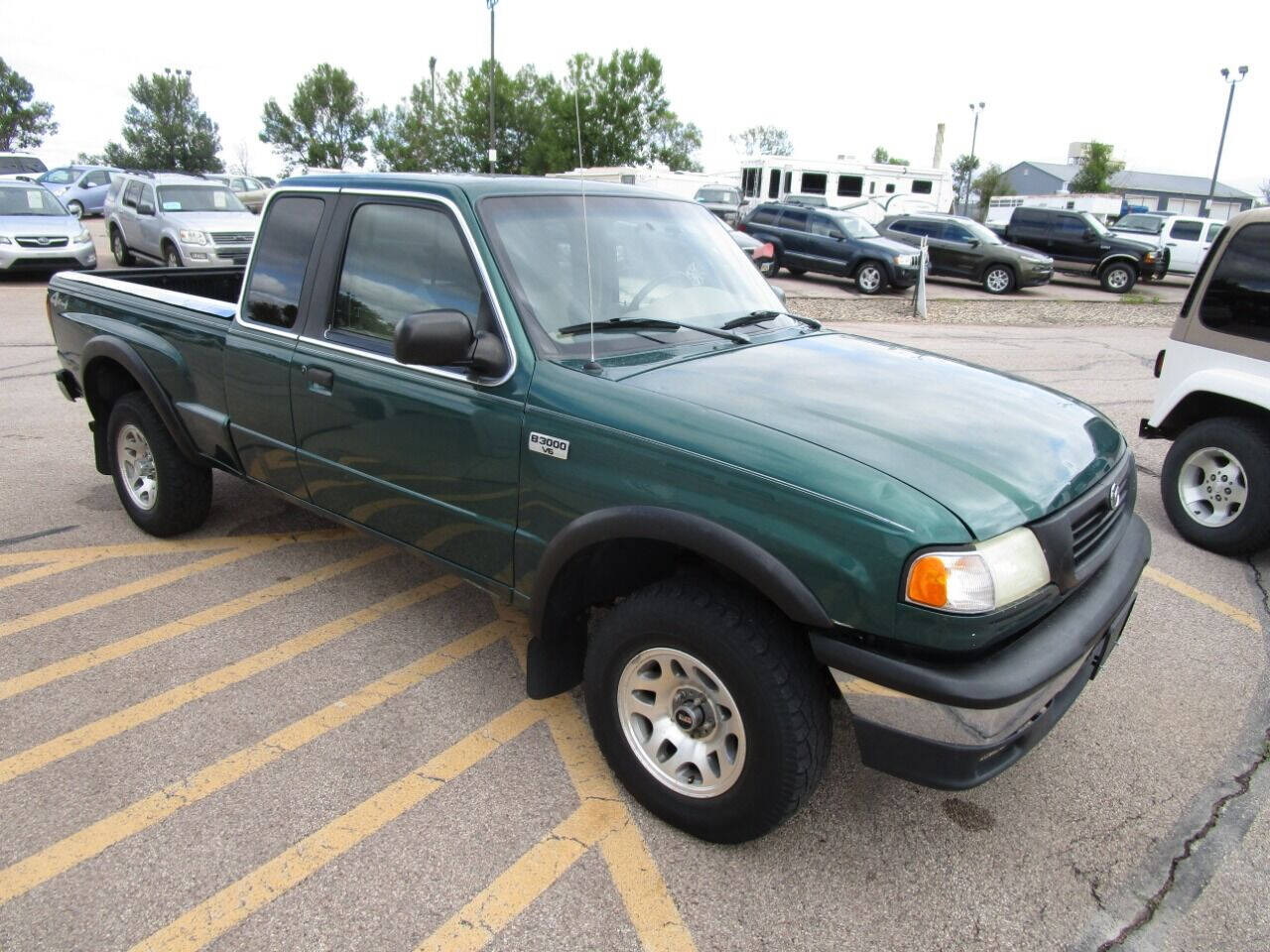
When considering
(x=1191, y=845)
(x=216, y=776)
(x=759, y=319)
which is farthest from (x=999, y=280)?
(x=216, y=776)

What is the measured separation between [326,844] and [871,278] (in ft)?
56.9

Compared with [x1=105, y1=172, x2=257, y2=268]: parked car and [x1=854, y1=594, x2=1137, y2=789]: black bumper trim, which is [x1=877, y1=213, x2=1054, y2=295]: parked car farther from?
[x1=854, y1=594, x2=1137, y2=789]: black bumper trim

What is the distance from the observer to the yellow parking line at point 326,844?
2.26 m

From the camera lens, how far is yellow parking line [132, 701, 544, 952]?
2264mm

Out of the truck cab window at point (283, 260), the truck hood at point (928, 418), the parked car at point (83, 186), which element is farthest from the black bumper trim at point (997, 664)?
the parked car at point (83, 186)

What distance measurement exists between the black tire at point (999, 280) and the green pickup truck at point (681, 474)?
17523 mm

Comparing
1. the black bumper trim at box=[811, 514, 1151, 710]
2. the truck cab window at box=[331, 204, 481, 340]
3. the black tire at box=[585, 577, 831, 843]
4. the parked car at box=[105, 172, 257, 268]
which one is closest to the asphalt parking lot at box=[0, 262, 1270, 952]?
the black tire at box=[585, 577, 831, 843]

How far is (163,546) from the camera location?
15.4 ft

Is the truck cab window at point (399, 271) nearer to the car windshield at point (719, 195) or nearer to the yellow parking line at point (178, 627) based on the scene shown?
the yellow parking line at point (178, 627)

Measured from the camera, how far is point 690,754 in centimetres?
258

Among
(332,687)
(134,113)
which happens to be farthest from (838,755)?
(134,113)

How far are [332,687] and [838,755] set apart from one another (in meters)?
1.96

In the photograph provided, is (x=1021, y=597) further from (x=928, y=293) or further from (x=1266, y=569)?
(x=928, y=293)

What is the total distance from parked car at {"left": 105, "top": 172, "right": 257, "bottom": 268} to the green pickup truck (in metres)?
11.0
